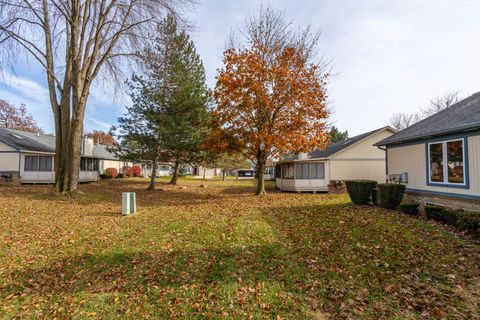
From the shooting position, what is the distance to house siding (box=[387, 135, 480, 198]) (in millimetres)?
7766

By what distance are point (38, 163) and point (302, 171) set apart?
23.5m

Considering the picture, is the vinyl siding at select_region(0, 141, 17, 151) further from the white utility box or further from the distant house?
the white utility box

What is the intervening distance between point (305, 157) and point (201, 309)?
1834cm

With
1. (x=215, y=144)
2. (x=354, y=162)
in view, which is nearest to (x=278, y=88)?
(x=215, y=144)

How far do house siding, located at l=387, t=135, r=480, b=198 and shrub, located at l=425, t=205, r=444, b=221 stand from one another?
47.1 inches

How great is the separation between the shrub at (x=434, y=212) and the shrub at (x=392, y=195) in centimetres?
127

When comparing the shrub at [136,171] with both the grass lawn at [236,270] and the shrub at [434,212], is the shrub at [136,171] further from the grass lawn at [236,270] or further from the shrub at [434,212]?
the shrub at [434,212]

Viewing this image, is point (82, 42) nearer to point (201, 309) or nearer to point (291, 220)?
point (291, 220)

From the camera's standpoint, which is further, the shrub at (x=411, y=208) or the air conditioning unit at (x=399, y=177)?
the air conditioning unit at (x=399, y=177)

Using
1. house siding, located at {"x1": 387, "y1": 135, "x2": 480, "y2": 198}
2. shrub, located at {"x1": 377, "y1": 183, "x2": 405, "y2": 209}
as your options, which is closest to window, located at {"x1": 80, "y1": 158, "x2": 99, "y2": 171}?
shrub, located at {"x1": 377, "y1": 183, "x2": 405, "y2": 209}

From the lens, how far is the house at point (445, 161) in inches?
309

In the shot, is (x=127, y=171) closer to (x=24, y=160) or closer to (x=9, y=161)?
(x=24, y=160)

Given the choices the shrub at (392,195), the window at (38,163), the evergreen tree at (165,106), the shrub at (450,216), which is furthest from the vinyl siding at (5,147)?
the shrub at (450,216)

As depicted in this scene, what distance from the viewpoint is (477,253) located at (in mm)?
5184
